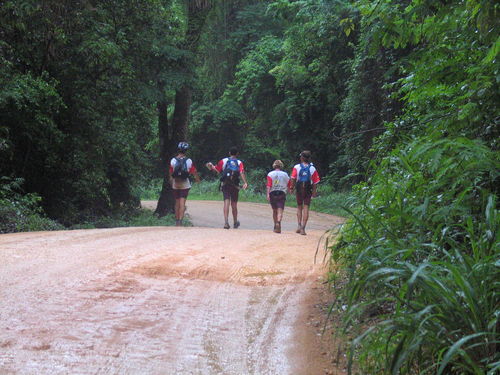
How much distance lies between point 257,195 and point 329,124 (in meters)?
6.36

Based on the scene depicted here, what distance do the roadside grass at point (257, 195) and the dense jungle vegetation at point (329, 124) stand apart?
0.94m

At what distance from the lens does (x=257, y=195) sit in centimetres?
3769

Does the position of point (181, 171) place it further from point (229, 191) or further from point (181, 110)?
point (181, 110)

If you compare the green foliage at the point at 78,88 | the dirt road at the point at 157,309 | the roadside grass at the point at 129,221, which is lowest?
the roadside grass at the point at 129,221

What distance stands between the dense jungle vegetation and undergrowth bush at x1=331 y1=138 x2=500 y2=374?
2cm

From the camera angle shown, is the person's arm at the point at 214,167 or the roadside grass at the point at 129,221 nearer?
the person's arm at the point at 214,167

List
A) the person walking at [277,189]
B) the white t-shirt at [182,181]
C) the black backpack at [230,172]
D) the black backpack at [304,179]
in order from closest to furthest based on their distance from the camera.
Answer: the black backpack at [304,179]
the person walking at [277,189]
the black backpack at [230,172]
the white t-shirt at [182,181]

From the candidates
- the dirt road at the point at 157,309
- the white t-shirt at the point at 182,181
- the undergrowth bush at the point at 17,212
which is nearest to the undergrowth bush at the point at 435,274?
the dirt road at the point at 157,309

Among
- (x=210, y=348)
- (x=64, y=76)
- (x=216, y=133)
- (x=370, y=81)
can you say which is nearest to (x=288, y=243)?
(x=210, y=348)

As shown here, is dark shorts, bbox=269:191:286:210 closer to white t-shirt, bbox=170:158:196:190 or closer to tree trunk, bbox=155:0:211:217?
white t-shirt, bbox=170:158:196:190

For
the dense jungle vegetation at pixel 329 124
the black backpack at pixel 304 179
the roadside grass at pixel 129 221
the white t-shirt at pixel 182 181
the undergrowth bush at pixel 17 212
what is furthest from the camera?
the roadside grass at pixel 129 221

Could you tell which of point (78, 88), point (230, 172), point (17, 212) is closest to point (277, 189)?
point (230, 172)

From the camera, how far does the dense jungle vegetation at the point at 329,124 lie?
4.16 metres

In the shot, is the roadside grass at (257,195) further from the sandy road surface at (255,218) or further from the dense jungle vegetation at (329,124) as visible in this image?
the sandy road surface at (255,218)
